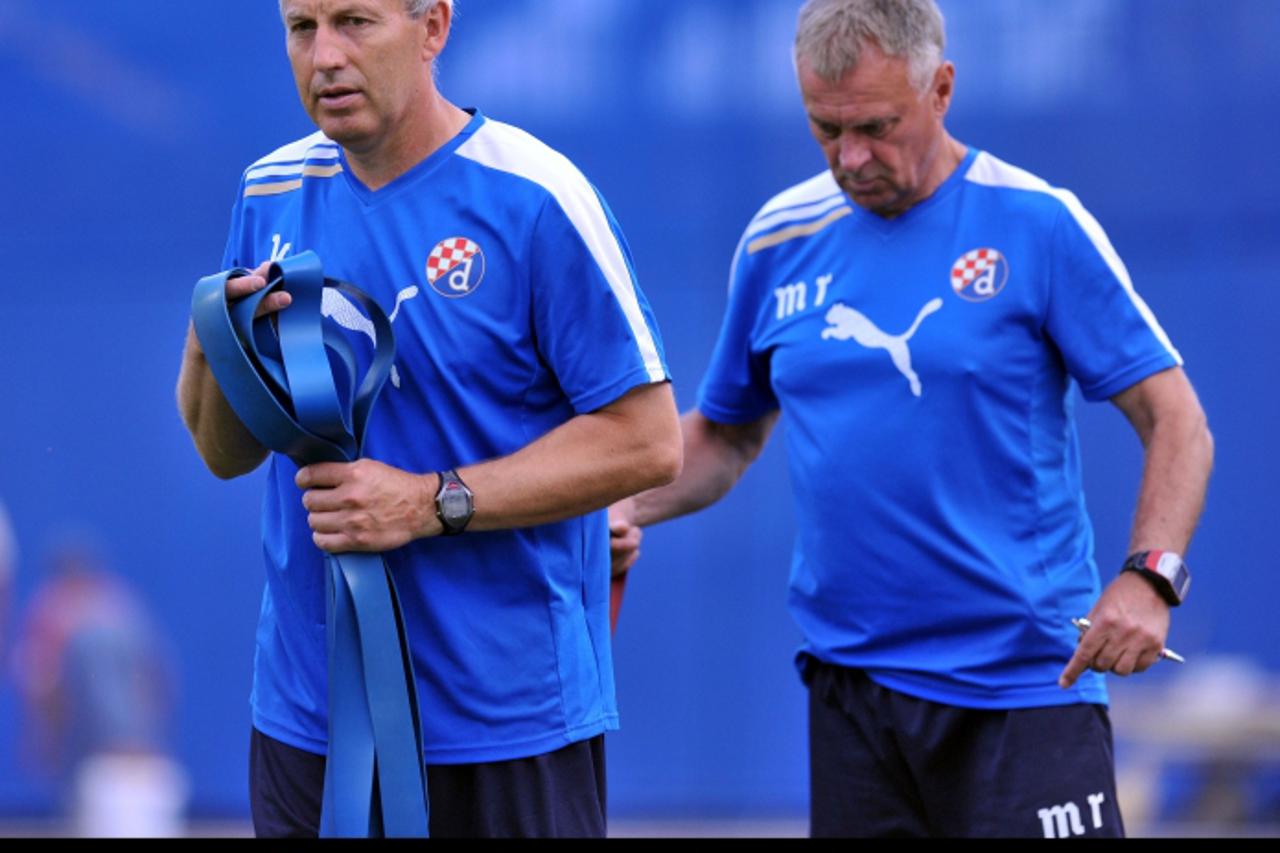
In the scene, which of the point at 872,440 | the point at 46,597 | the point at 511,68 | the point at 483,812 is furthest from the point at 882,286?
the point at 46,597

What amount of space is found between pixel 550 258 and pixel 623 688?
172 inches

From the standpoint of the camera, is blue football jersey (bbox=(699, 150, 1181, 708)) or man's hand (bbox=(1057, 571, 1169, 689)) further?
blue football jersey (bbox=(699, 150, 1181, 708))

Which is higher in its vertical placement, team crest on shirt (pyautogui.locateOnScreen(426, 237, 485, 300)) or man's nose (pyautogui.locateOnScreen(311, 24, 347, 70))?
man's nose (pyautogui.locateOnScreen(311, 24, 347, 70))

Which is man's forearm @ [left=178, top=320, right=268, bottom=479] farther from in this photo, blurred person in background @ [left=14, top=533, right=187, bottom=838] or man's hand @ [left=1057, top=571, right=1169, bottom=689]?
blurred person in background @ [left=14, top=533, right=187, bottom=838]

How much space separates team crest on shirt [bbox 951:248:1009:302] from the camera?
3.00 m

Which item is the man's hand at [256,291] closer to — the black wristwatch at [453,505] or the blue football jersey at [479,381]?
the blue football jersey at [479,381]

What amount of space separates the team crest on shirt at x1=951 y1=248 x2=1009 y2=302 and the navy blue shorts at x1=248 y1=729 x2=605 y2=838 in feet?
3.48

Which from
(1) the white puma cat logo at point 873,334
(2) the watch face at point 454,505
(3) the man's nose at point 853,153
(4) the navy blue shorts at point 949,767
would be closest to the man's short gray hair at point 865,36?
(3) the man's nose at point 853,153

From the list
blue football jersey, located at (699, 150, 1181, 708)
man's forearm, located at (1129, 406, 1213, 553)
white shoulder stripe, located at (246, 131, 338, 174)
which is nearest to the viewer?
white shoulder stripe, located at (246, 131, 338, 174)

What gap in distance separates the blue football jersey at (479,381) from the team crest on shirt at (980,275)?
83cm

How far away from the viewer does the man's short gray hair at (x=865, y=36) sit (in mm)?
3018

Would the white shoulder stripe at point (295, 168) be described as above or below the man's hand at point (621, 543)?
above

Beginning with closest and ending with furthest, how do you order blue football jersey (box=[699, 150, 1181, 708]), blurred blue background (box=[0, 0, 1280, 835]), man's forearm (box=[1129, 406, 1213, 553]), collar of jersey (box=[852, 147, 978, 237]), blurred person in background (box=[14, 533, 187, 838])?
1. man's forearm (box=[1129, 406, 1213, 553])
2. blue football jersey (box=[699, 150, 1181, 708])
3. collar of jersey (box=[852, 147, 978, 237])
4. blurred blue background (box=[0, 0, 1280, 835])
5. blurred person in background (box=[14, 533, 187, 838])

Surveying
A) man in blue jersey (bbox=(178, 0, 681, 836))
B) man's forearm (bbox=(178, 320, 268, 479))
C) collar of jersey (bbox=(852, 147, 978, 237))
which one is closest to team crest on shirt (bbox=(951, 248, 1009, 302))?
collar of jersey (bbox=(852, 147, 978, 237))
